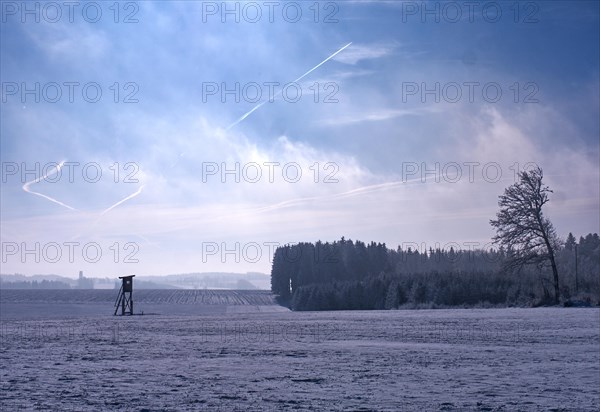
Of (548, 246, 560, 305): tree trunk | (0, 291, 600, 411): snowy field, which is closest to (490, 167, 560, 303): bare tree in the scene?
(548, 246, 560, 305): tree trunk

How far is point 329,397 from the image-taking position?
11.9 meters

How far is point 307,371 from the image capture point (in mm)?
14867

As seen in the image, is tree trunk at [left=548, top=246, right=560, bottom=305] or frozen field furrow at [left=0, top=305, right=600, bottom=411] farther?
tree trunk at [left=548, top=246, right=560, bottom=305]

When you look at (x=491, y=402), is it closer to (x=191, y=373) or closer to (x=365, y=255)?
(x=191, y=373)

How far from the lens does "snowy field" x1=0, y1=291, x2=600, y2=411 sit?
11.5 metres

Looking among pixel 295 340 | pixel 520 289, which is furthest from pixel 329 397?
pixel 520 289

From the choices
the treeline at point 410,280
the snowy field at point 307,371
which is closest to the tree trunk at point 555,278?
the treeline at point 410,280

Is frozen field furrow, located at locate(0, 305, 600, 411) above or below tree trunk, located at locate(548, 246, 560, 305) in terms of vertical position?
below

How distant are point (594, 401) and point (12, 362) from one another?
13005 millimetres

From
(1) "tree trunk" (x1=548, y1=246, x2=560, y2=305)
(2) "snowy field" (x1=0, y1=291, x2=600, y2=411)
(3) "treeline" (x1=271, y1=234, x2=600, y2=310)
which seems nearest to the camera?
(2) "snowy field" (x1=0, y1=291, x2=600, y2=411)

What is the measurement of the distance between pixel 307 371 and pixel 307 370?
0.16 m

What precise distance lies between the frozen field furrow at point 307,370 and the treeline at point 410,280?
27072 mm

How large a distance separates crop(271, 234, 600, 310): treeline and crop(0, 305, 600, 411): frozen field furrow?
27.1 metres

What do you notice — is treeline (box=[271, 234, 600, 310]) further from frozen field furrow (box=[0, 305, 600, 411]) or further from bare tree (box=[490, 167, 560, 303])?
frozen field furrow (box=[0, 305, 600, 411])
